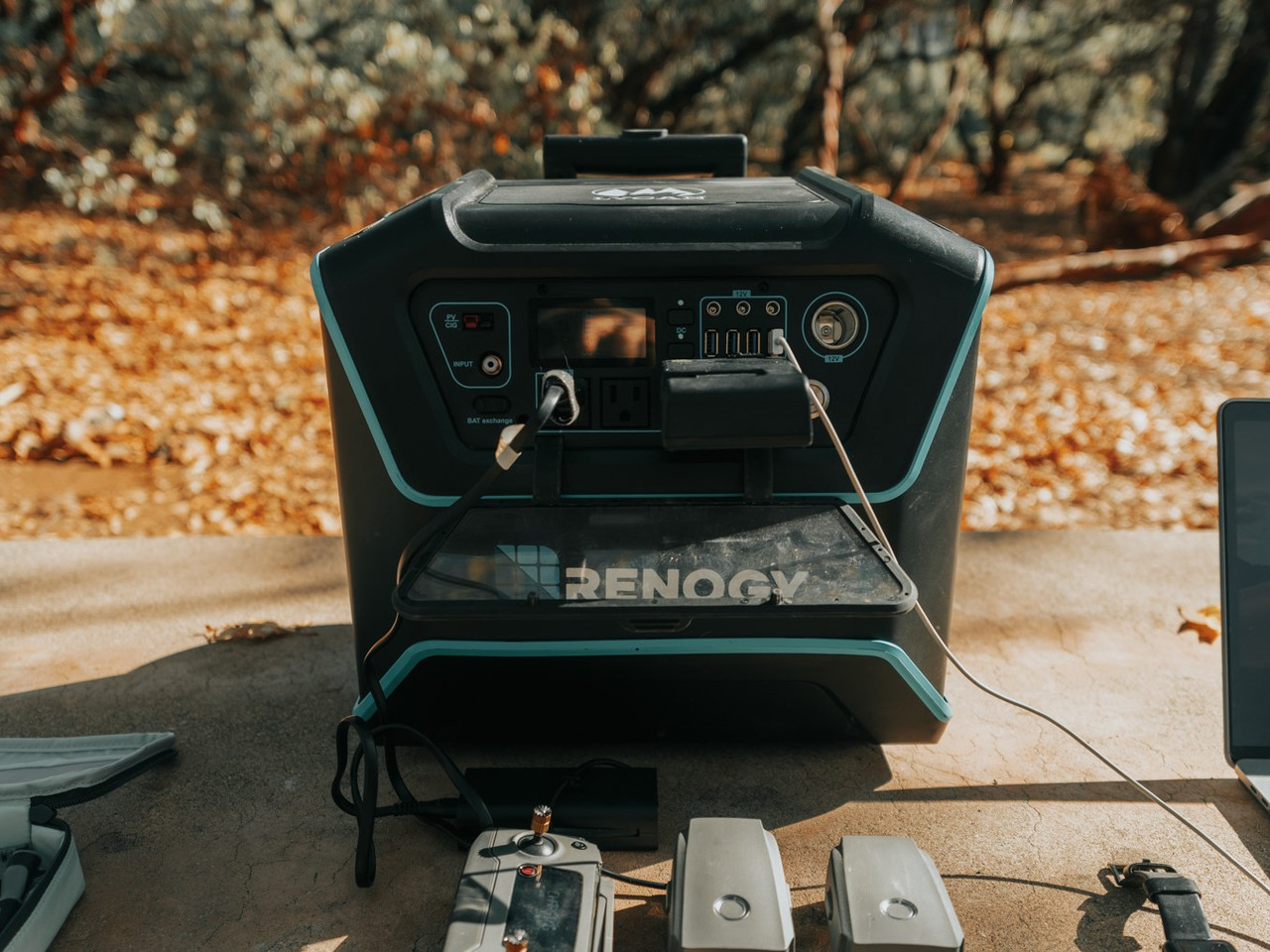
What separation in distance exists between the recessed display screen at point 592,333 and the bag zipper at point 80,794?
0.74 metres

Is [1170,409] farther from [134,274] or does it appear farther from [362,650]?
[134,274]

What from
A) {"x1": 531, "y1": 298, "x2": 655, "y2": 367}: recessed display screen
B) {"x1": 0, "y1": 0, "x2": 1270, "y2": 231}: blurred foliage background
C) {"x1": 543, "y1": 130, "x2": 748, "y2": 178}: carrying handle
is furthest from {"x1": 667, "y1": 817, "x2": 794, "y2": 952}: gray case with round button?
{"x1": 0, "y1": 0, "x2": 1270, "y2": 231}: blurred foliage background

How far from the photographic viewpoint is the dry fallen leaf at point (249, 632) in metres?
1.73

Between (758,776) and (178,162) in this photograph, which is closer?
(758,776)

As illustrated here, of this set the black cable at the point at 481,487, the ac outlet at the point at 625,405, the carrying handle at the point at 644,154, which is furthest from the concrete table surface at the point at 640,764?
the carrying handle at the point at 644,154

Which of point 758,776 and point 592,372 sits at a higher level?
point 592,372

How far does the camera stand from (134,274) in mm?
4676

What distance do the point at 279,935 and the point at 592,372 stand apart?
28.3 inches

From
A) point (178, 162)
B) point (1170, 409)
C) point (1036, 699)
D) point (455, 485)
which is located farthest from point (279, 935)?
point (178, 162)

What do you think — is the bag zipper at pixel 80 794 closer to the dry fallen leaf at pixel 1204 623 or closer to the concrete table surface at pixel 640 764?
the concrete table surface at pixel 640 764

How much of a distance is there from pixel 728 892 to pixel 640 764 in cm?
38

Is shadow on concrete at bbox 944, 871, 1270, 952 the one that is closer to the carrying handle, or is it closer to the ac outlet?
the ac outlet

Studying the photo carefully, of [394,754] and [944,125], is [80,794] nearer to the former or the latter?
[394,754]

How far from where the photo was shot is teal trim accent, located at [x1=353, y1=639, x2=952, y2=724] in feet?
4.18
